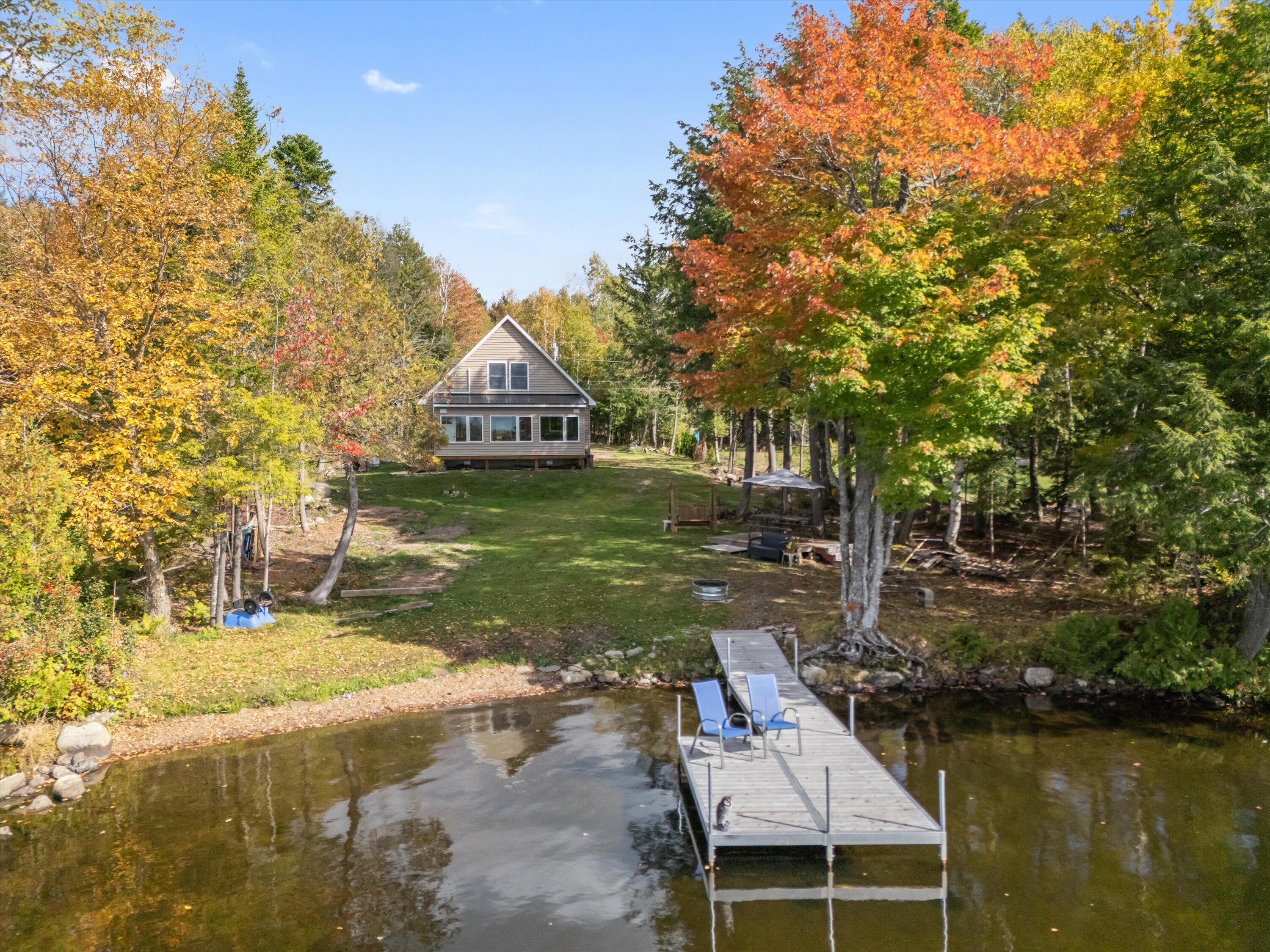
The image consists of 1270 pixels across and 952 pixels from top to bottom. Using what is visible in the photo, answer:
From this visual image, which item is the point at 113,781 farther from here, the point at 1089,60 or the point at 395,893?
the point at 1089,60

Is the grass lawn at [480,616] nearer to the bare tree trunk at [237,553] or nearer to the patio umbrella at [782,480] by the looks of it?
the bare tree trunk at [237,553]

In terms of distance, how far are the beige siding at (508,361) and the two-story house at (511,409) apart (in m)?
0.03

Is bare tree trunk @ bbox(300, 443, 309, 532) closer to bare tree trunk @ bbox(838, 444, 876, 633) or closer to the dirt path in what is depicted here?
the dirt path

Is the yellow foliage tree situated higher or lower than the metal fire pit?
higher

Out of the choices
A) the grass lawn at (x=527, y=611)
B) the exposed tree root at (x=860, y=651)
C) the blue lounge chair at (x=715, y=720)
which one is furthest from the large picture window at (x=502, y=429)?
the blue lounge chair at (x=715, y=720)

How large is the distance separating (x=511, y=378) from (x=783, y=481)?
63.8ft

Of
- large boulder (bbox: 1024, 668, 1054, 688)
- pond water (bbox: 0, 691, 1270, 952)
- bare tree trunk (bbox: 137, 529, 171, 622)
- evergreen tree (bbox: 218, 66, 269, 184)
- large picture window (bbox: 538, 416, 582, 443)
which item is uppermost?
evergreen tree (bbox: 218, 66, 269, 184)

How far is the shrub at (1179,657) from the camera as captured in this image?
1588 centimetres

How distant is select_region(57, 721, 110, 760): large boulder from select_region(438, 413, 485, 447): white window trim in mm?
27321

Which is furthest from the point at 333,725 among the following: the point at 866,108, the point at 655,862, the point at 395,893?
the point at 866,108

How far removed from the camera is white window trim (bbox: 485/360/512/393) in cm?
4081

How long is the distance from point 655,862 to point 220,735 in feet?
29.3

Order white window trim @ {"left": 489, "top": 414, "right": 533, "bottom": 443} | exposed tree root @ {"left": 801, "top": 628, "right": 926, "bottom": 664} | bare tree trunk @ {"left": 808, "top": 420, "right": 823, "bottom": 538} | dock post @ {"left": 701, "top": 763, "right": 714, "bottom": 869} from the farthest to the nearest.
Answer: white window trim @ {"left": 489, "top": 414, "right": 533, "bottom": 443}
bare tree trunk @ {"left": 808, "top": 420, "right": 823, "bottom": 538}
exposed tree root @ {"left": 801, "top": 628, "right": 926, "bottom": 664}
dock post @ {"left": 701, "top": 763, "right": 714, "bottom": 869}

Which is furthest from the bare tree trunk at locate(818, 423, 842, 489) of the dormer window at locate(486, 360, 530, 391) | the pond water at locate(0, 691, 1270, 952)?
A: the dormer window at locate(486, 360, 530, 391)
